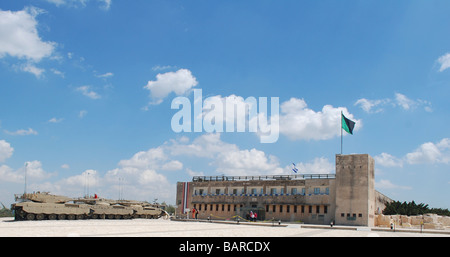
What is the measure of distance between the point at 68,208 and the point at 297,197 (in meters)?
28.1

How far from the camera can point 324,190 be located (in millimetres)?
52750

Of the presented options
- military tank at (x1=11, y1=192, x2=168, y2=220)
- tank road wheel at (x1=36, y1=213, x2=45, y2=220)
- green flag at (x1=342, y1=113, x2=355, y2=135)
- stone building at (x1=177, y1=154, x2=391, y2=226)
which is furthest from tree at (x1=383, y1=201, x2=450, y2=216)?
tank road wheel at (x1=36, y1=213, x2=45, y2=220)

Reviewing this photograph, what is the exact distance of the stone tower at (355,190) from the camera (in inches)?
1902

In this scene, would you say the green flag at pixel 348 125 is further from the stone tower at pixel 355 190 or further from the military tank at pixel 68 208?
the military tank at pixel 68 208

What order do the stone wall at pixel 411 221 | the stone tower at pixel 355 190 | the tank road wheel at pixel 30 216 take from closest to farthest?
the tank road wheel at pixel 30 216
the stone wall at pixel 411 221
the stone tower at pixel 355 190

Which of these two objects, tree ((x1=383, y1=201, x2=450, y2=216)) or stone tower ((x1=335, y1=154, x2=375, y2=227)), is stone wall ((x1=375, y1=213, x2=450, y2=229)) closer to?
stone tower ((x1=335, y1=154, x2=375, y2=227))

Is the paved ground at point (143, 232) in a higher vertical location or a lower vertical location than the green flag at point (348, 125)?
lower

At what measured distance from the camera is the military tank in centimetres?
4072

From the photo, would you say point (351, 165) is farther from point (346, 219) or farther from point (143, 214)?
point (143, 214)

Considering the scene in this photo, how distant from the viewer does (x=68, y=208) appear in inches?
1756

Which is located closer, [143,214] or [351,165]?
[351,165]

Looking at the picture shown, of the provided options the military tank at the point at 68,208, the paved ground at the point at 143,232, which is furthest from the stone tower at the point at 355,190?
the military tank at the point at 68,208
